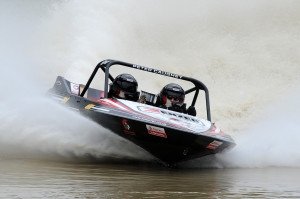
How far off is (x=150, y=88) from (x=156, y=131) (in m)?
13.1

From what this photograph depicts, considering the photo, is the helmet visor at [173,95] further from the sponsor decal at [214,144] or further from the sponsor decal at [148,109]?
the sponsor decal at [214,144]

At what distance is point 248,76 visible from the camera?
20719mm

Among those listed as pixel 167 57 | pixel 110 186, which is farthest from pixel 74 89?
pixel 167 57

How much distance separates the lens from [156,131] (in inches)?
231

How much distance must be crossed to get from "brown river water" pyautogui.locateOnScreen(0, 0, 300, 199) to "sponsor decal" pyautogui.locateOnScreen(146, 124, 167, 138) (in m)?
0.52

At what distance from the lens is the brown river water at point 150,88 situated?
14.4 ft

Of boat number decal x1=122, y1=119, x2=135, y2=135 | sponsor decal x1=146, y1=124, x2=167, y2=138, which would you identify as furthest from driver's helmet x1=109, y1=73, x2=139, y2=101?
sponsor decal x1=146, y1=124, x2=167, y2=138

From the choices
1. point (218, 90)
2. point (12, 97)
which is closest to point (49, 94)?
point (12, 97)

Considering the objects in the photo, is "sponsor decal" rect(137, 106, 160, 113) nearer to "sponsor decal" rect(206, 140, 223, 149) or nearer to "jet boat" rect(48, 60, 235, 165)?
"jet boat" rect(48, 60, 235, 165)

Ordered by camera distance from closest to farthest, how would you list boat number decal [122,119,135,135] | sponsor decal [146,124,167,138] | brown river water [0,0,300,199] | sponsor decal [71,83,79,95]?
brown river water [0,0,300,199] < sponsor decal [146,124,167,138] < boat number decal [122,119,135,135] < sponsor decal [71,83,79,95]

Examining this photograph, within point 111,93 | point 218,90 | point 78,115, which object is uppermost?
point 218,90

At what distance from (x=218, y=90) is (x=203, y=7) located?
36.0 ft

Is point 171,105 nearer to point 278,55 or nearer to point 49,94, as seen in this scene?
point 49,94

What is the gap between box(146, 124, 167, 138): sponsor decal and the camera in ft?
19.2
